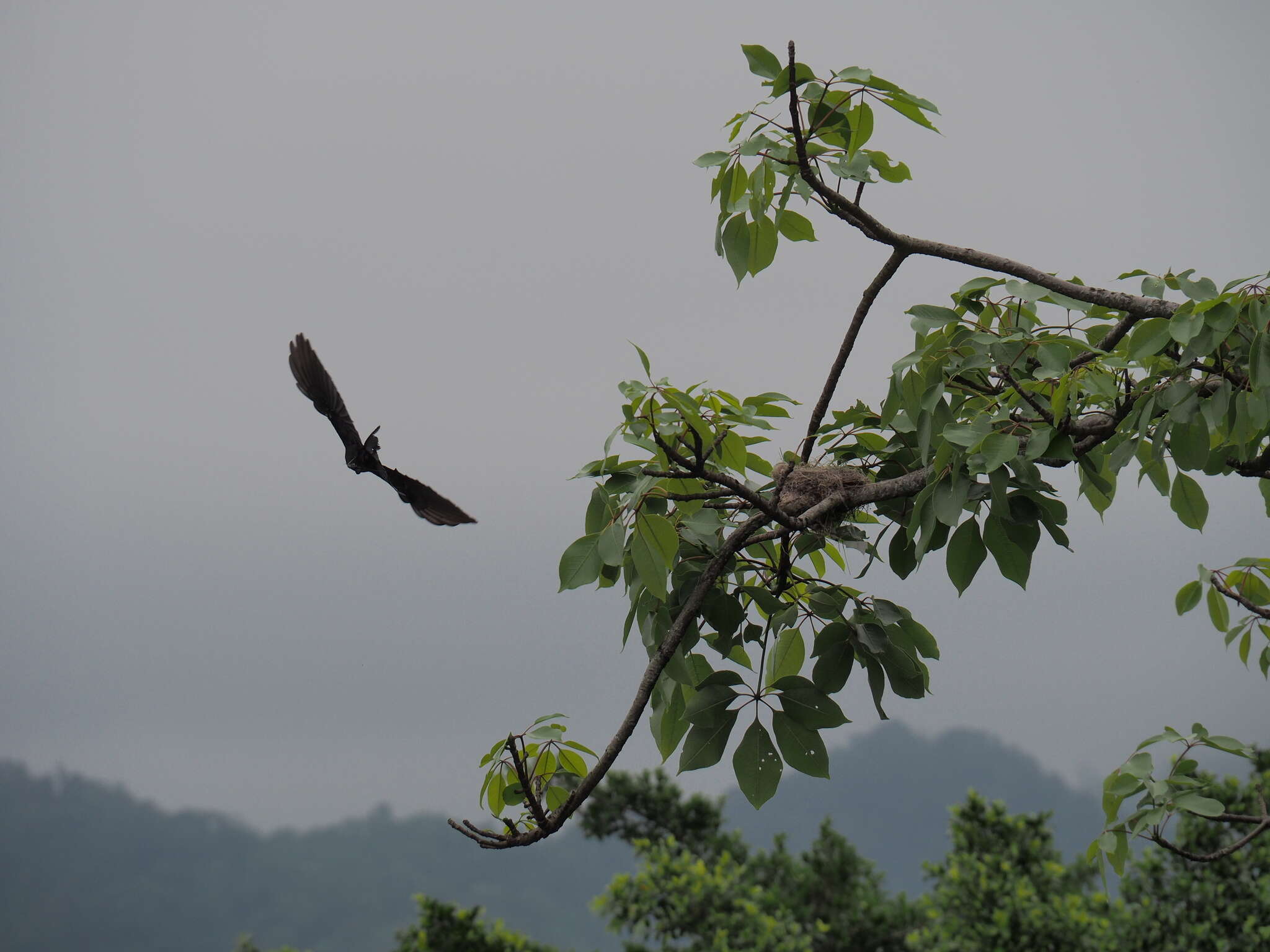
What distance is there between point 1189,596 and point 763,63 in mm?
1674

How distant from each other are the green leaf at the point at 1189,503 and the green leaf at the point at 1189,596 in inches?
23.7

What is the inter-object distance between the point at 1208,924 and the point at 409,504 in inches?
A: 151

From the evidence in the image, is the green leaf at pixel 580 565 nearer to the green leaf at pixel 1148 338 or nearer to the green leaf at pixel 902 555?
the green leaf at pixel 902 555

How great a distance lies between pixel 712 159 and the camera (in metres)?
1.75

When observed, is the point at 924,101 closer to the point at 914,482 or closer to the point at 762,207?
the point at 762,207

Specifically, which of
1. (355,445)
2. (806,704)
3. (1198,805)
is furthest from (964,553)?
(355,445)

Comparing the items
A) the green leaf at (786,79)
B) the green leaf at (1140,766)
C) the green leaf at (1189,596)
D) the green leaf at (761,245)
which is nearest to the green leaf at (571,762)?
the green leaf at (761,245)

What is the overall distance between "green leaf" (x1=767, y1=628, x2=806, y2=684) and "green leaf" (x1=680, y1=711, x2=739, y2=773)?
200 millimetres

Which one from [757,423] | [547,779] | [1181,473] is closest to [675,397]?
[757,423]

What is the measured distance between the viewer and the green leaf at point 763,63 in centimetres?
163

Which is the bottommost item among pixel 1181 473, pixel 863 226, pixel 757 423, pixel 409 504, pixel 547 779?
pixel 547 779

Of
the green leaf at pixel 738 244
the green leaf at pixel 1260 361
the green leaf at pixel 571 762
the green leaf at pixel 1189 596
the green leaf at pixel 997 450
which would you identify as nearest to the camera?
the green leaf at pixel 1260 361

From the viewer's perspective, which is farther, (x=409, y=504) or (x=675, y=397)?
(x=409, y=504)

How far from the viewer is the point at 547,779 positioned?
62.4 inches
